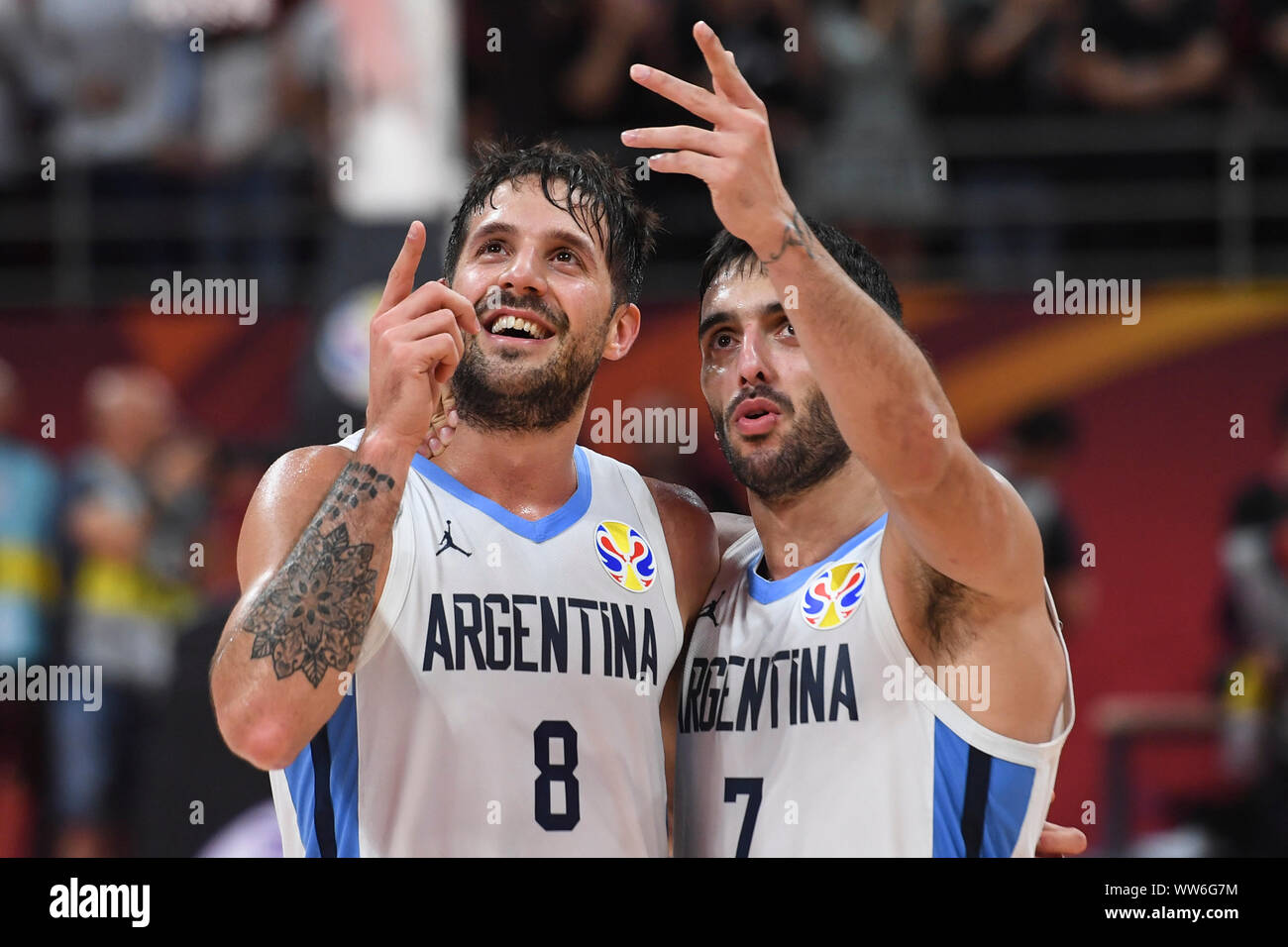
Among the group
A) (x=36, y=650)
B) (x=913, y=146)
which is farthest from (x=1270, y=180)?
(x=36, y=650)

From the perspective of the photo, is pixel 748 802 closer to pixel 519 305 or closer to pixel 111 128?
pixel 519 305

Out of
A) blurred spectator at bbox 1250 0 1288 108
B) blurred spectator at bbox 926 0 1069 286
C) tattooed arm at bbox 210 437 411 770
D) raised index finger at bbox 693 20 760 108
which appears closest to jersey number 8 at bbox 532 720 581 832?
tattooed arm at bbox 210 437 411 770

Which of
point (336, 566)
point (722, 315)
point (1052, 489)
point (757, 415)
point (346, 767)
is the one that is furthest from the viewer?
point (1052, 489)

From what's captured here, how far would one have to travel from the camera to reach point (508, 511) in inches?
172

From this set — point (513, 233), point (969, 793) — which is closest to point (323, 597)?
point (513, 233)

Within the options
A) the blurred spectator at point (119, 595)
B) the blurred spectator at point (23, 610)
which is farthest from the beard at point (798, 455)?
the blurred spectator at point (23, 610)

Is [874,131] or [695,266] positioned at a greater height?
[874,131]

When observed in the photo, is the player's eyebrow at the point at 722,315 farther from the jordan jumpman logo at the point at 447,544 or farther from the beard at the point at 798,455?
the jordan jumpman logo at the point at 447,544

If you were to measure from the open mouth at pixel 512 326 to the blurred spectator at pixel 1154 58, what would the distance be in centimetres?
684

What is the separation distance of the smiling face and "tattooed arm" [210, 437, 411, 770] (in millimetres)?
620

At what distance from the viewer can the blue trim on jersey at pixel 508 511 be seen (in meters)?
4.31

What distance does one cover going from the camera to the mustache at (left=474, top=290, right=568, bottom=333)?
425 centimetres

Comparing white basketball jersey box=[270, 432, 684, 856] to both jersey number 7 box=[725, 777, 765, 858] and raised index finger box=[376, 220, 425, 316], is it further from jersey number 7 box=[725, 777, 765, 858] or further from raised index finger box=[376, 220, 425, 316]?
raised index finger box=[376, 220, 425, 316]

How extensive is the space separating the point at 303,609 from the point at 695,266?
18.8 ft
